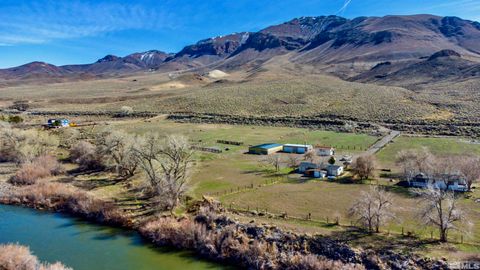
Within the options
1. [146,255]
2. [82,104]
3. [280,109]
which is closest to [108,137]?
[146,255]

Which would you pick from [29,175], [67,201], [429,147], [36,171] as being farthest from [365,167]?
[29,175]

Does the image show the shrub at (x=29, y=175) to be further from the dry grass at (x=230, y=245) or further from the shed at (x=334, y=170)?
the shed at (x=334, y=170)

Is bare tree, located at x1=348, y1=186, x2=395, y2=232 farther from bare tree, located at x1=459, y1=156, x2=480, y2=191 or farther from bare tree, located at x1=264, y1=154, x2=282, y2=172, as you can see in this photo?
bare tree, located at x1=264, y1=154, x2=282, y2=172

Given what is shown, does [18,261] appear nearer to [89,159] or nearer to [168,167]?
[168,167]

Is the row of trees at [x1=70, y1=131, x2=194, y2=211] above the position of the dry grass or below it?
above

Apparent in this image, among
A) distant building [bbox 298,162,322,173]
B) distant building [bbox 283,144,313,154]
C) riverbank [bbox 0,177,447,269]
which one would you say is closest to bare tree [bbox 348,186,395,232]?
riverbank [bbox 0,177,447,269]

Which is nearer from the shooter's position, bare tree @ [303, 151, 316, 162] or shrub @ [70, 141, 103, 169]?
bare tree @ [303, 151, 316, 162]
